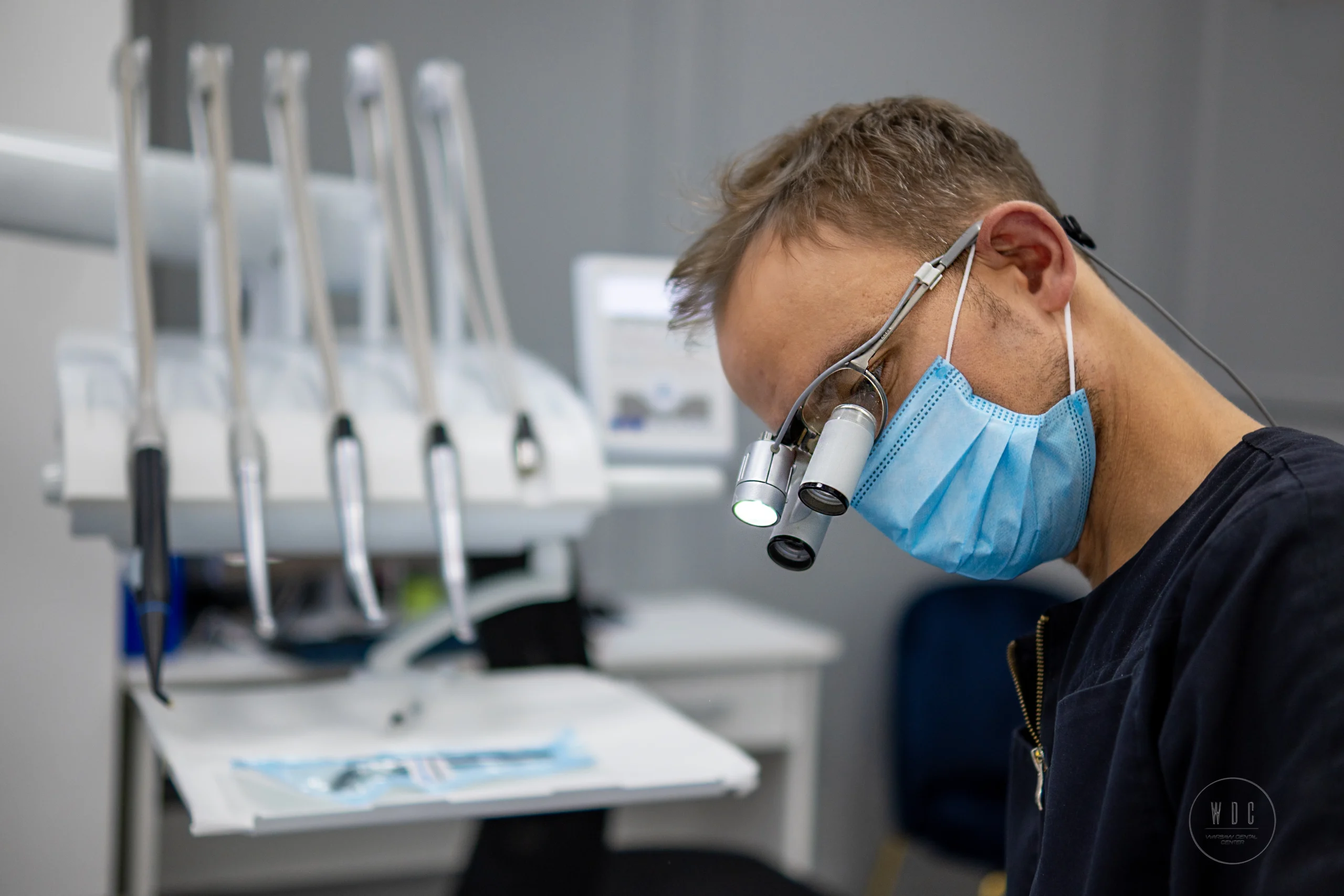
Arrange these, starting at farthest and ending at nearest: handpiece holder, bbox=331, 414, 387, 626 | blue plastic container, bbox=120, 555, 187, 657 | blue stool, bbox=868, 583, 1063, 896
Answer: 1. blue stool, bbox=868, 583, 1063, 896
2. blue plastic container, bbox=120, 555, 187, 657
3. handpiece holder, bbox=331, 414, 387, 626

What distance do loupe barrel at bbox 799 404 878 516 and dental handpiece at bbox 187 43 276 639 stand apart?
440mm

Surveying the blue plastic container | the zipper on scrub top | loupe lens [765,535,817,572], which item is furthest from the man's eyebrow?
the blue plastic container

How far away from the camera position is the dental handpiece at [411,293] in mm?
958

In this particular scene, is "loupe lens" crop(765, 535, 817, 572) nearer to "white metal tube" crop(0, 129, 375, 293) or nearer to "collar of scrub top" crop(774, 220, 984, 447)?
"collar of scrub top" crop(774, 220, 984, 447)

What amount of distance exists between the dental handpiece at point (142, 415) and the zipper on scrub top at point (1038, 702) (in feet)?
2.04

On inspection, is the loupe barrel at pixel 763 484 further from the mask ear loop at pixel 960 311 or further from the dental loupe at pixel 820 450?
the mask ear loop at pixel 960 311

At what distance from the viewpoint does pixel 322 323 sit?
100 centimetres

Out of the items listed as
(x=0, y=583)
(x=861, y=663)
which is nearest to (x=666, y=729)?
(x=0, y=583)

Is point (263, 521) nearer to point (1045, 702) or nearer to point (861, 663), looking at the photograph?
point (1045, 702)

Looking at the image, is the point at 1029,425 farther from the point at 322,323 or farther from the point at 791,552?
the point at 322,323

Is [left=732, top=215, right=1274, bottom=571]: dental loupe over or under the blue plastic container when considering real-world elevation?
over

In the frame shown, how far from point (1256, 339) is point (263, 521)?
1908mm

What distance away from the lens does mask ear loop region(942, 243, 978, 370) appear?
728 mm
